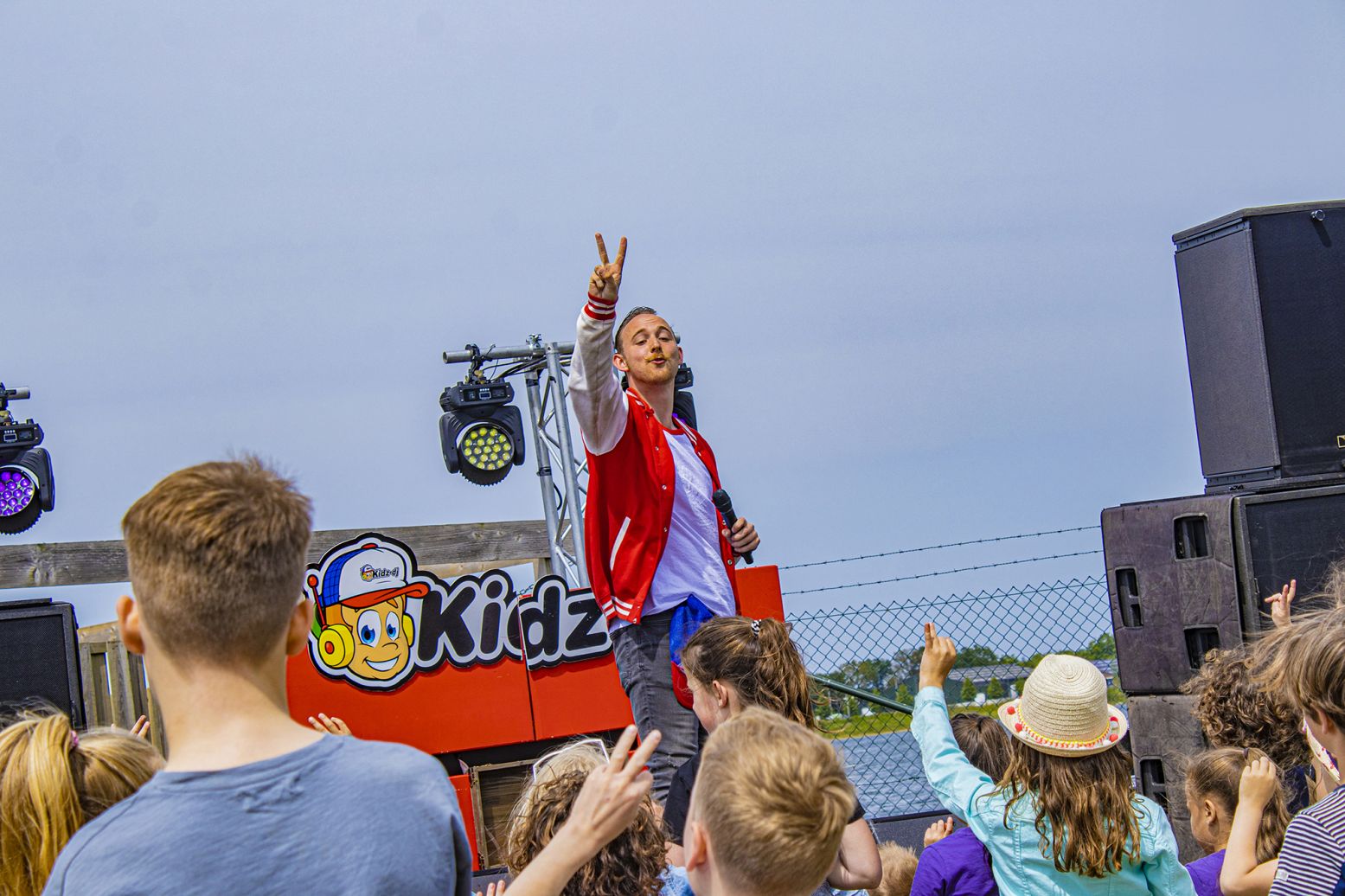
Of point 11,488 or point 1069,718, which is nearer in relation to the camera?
point 1069,718

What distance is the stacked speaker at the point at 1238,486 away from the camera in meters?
3.59

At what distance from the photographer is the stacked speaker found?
3.59m

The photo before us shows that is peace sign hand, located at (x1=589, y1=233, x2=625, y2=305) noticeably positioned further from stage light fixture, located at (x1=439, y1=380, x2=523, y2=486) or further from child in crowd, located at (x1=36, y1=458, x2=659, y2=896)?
stage light fixture, located at (x1=439, y1=380, x2=523, y2=486)

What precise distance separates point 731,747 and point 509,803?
385cm

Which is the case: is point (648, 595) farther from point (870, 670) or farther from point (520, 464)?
point (520, 464)

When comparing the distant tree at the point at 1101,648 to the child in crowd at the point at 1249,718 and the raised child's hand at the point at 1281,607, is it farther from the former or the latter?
the child in crowd at the point at 1249,718

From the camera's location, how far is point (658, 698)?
283cm

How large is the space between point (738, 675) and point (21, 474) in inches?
182

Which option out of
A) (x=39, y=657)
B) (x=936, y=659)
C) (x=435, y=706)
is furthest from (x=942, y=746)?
(x=435, y=706)

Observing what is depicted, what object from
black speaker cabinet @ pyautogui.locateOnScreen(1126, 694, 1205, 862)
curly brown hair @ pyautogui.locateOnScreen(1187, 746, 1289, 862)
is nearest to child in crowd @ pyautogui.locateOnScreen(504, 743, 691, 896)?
curly brown hair @ pyautogui.locateOnScreen(1187, 746, 1289, 862)

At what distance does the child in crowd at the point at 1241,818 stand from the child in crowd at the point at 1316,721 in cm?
38

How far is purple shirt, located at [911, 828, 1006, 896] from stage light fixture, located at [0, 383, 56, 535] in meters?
4.79

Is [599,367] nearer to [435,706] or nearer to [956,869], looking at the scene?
[956,869]

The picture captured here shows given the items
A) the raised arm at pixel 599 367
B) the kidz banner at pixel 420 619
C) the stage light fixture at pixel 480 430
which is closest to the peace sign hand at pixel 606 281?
the raised arm at pixel 599 367
